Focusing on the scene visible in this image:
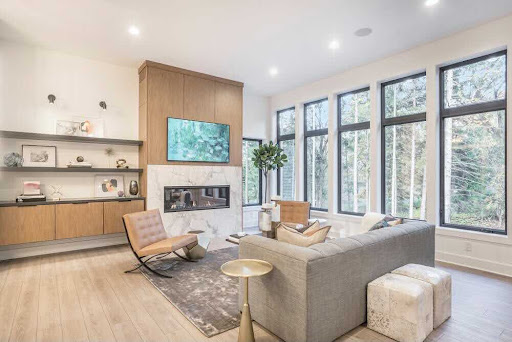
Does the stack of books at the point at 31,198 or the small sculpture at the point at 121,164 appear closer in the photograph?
the stack of books at the point at 31,198

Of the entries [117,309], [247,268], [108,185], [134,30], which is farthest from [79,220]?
[247,268]

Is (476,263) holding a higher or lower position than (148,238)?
lower

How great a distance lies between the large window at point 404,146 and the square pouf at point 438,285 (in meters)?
2.33

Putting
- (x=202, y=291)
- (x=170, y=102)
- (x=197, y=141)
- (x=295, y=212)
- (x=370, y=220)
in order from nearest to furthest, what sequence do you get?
(x=202, y=291) < (x=370, y=220) < (x=170, y=102) < (x=295, y=212) < (x=197, y=141)

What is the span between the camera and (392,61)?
4.87 meters

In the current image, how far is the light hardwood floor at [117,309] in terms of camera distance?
2275 millimetres

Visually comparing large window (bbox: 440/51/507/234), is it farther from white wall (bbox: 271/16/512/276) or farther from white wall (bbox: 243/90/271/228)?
white wall (bbox: 243/90/271/228)

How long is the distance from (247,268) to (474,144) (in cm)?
396

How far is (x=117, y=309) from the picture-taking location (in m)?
2.71

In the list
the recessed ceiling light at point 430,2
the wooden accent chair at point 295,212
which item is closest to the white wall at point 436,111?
the wooden accent chair at point 295,212

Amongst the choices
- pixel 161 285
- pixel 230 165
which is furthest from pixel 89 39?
pixel 161 285

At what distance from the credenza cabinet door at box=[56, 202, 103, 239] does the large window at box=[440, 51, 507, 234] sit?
552 centimetres

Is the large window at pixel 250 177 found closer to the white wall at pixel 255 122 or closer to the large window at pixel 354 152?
the white wall at pixel 255 122

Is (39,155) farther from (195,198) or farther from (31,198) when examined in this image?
(195,198)
